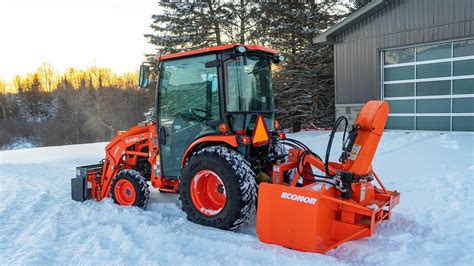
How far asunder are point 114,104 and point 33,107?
9611 mm

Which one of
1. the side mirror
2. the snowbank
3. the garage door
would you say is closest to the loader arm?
the side mirror

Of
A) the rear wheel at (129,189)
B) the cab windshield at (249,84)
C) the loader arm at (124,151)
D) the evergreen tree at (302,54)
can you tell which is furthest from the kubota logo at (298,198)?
the evergreen tree at (302,54)

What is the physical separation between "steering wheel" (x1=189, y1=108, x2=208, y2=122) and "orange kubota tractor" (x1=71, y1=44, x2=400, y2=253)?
18mm

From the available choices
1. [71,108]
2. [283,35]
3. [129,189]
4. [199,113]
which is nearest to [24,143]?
[71,108]

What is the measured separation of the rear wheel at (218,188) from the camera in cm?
407

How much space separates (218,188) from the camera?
14.8 feet

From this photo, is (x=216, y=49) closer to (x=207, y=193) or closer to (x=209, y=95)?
(x=209, y=95)

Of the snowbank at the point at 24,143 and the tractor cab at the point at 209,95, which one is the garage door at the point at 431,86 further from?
the snowbank at the point at 24,143

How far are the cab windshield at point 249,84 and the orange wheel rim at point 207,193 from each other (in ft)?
2.81

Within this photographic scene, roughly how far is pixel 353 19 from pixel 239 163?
10235mm

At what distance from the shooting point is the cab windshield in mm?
4520

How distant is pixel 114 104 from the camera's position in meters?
39.5

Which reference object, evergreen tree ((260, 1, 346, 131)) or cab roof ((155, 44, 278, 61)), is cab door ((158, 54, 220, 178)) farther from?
evergreen tree ((260, 1, 346, 131))

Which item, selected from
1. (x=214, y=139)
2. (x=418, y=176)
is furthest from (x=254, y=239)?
(x=418, y=176)
